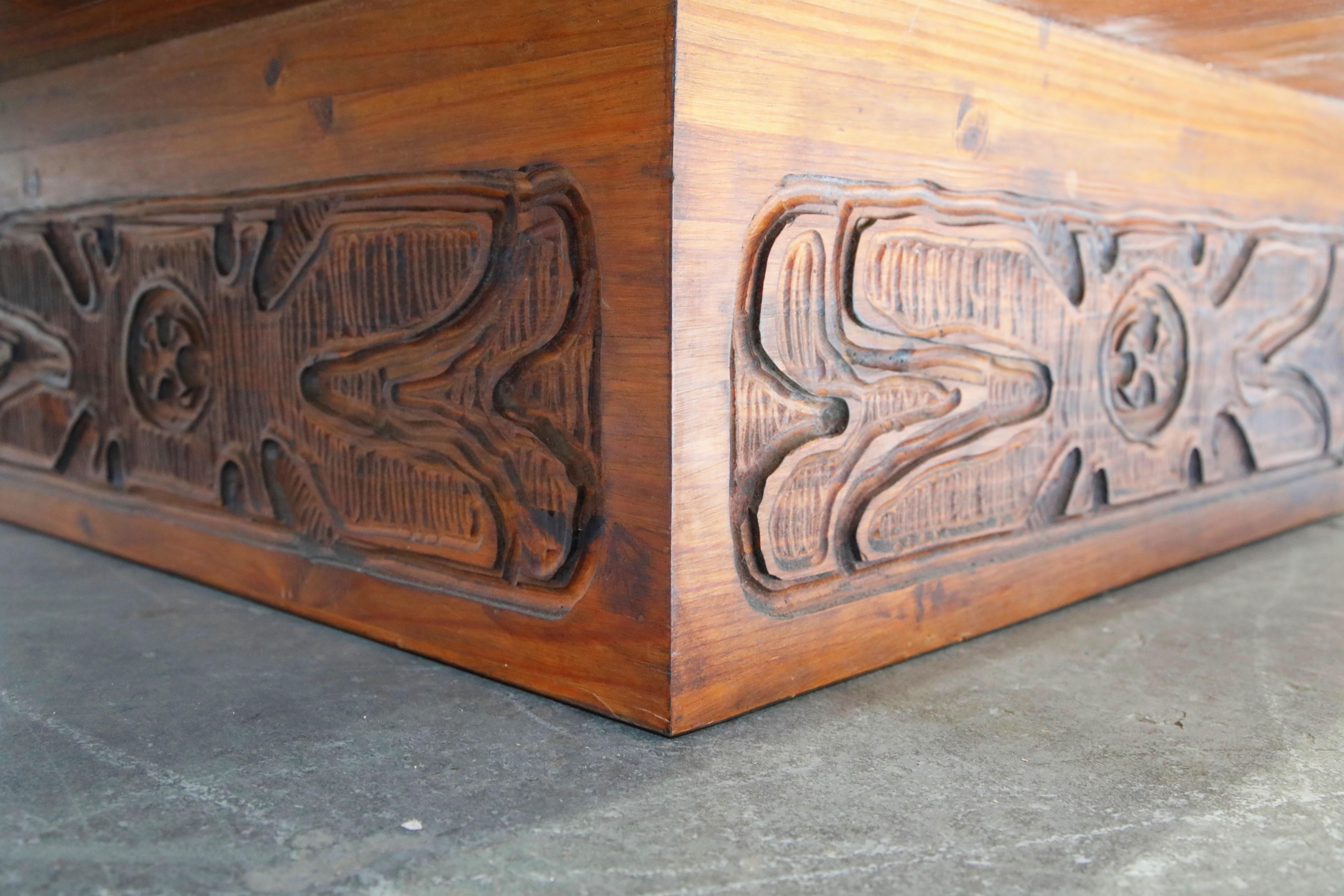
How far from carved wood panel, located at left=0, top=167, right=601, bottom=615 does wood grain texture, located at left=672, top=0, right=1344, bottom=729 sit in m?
0.18

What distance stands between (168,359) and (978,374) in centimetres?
131

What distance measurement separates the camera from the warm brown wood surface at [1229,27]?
62.3 inches

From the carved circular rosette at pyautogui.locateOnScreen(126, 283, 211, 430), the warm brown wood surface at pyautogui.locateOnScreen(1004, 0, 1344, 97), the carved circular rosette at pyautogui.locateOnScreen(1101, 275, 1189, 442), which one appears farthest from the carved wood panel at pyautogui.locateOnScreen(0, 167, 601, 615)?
the carved circular rosette at pyautogui.locateOnScreen(1101, 275, 1189, 442)

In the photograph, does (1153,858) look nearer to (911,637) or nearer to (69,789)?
(911,637)

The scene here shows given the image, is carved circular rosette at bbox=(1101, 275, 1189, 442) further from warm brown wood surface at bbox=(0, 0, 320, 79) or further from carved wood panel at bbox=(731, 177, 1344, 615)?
warm brown wood surface at bbox=(0, 0, 320, 79)

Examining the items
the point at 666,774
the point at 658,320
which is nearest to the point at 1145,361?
the point at 658,320

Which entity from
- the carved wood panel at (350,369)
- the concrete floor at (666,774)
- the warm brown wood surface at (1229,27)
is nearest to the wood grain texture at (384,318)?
the carved wood panel at (350,369)

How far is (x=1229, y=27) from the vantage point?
1.71m

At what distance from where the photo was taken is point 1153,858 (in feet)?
3.39

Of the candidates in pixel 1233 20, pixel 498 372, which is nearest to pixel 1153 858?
pixel 498 372

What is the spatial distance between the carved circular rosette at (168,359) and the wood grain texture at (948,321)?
101cm

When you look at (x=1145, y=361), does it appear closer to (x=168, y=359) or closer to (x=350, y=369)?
(x=350, y=369)

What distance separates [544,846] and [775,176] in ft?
2.51

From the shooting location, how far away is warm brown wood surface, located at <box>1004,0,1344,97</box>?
1583mm
